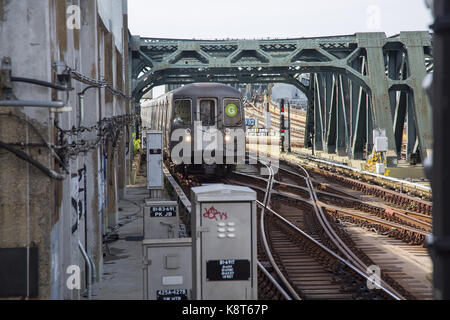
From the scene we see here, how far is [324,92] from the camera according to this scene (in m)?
36.0

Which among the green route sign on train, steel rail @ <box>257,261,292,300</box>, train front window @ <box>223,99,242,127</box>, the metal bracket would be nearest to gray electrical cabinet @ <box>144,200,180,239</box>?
steel rail @ <box>257,261,292,300</box>

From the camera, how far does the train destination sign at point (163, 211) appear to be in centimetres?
1116

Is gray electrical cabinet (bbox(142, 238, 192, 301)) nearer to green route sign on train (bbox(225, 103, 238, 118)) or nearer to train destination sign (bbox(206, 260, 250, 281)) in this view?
train destination sign (bbox(206, 260, 250, 281))

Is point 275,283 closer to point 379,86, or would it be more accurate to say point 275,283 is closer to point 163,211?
point 163,211

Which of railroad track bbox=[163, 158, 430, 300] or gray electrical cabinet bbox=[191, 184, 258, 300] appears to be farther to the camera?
railroad track bbox=[163, 158, 430, 300]

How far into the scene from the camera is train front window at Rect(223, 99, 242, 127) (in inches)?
837

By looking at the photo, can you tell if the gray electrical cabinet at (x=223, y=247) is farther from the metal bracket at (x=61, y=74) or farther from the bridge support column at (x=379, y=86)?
the bridge support column at (x=379, y=86)

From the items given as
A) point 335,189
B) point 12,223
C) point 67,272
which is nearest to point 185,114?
point 335,189

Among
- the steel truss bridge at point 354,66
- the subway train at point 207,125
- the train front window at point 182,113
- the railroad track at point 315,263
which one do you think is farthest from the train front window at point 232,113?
the steel truss bridge at point 354,66

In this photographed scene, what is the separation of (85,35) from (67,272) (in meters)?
4.57

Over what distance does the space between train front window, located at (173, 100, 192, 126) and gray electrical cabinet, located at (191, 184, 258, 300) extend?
14.7 m

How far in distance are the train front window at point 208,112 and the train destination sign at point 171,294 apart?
13.8 meters
